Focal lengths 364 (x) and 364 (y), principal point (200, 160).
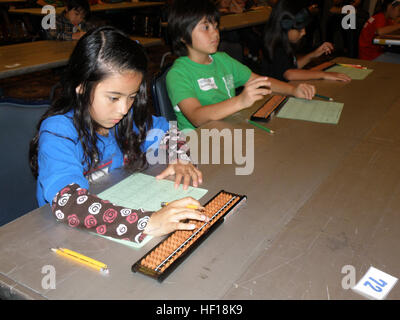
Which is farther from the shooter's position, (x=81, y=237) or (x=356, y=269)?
(x=81, y=237)

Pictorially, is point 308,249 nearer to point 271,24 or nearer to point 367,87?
point 367,87

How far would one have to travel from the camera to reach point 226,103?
1.44 meters

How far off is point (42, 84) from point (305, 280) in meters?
4.72

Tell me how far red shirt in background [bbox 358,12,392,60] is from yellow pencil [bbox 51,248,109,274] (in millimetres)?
3416

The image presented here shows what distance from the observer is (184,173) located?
103cm

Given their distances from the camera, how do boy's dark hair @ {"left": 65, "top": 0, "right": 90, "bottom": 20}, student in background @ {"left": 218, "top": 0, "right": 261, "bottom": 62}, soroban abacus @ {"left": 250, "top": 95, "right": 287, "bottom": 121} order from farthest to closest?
student in background @ {"left": 218, "top": 0, "right": 261, "bottom": 62} → boy's dark hair @ {"left": 65, "top": 0, "right": 90, "bottom": 20} → soroban abacus @ {"left": 250, "top": 95, "right": 287, "bottom": 121}

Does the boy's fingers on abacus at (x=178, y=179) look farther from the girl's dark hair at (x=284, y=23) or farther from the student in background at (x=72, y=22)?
the student in background at (x=72, y=22)

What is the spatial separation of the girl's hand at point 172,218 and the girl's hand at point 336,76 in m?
1.50

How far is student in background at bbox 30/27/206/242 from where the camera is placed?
2.63 ft

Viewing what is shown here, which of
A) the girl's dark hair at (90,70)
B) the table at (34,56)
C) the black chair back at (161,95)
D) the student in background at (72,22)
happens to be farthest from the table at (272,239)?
the student in background at (72,22)

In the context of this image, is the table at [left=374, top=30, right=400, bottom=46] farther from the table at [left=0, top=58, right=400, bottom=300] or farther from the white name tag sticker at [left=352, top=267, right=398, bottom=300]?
the white name tag sticker at [left=352, top=267, right=398, bottom=300]

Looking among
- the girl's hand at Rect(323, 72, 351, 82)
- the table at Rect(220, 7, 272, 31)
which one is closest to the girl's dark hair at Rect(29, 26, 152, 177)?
the girl's hand at Rect(323, 72, 351, 82)

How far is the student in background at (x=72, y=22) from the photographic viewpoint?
11.5 feet
